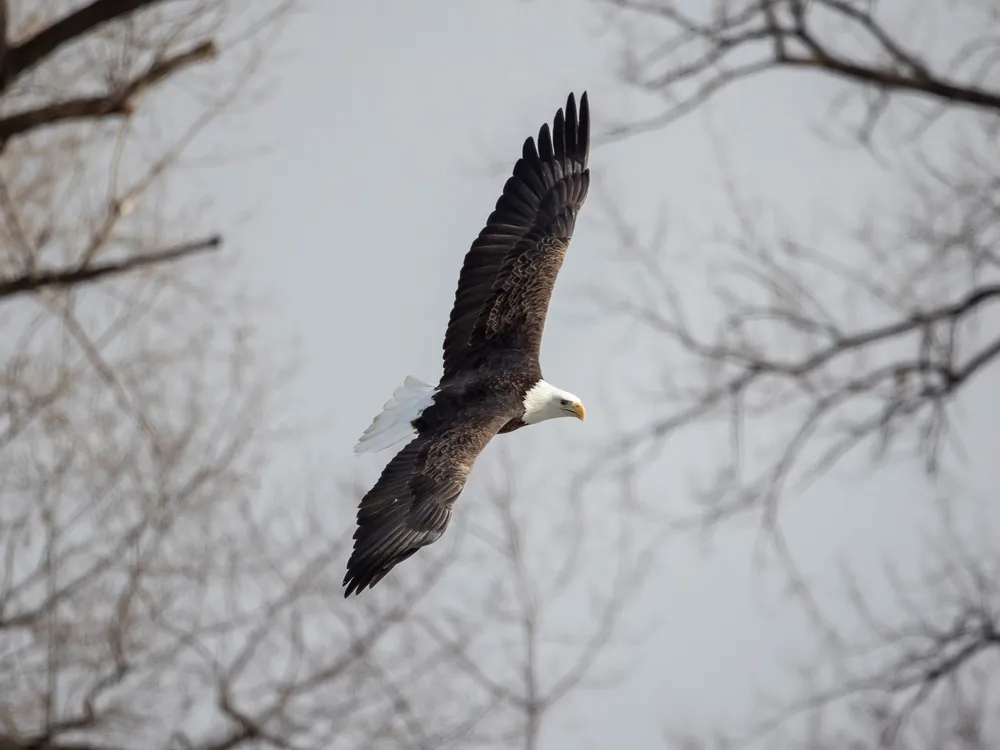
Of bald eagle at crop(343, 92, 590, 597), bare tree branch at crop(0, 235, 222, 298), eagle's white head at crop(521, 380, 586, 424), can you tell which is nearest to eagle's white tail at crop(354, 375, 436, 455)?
bald eagle at crop(343, 92, 590, 597)

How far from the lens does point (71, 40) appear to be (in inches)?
408

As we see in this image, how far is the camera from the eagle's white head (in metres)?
6.53

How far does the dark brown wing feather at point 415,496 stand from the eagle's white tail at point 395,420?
0.27 ft

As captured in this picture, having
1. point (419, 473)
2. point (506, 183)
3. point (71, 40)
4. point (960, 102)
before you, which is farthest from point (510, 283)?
point (960, 102)

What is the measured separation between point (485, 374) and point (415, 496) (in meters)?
0.91

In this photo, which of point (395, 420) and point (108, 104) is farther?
point (108, 104)

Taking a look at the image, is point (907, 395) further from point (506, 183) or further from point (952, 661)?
point (506, 183)

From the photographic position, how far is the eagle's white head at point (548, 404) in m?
6.53

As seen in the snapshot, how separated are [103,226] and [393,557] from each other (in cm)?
741

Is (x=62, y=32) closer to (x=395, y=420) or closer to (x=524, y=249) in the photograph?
(x=524, y=249)

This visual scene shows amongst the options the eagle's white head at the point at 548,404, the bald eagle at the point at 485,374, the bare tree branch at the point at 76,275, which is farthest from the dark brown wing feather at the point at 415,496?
the bare tree branch at the point at 76,275

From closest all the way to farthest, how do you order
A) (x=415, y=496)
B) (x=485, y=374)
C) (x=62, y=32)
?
1. (x=415, y=496)
2. (x=485, y=374)
3. (x=62, y=32)

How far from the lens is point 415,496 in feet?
19.3

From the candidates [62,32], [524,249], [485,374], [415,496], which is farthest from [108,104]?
[415,496]
